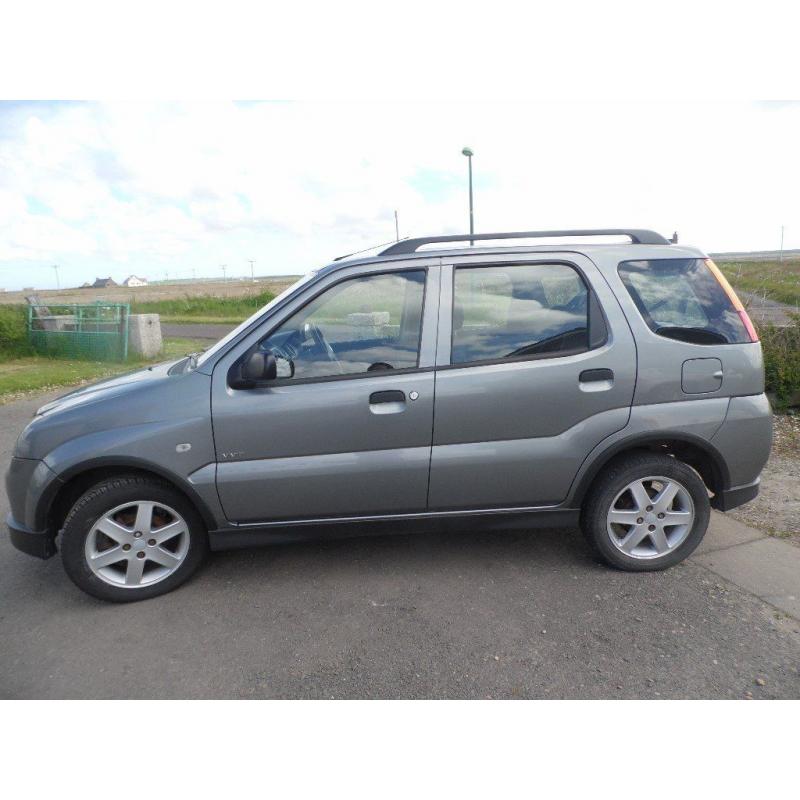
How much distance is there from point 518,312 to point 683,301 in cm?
93

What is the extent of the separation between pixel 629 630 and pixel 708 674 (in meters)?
0.40

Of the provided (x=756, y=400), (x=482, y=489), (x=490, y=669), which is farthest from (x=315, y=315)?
(x=756, y=400)

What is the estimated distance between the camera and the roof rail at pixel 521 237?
3.45 metres

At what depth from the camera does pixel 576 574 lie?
11.7 feet

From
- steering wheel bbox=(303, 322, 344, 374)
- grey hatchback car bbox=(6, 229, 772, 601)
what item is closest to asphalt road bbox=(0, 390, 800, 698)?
grey hatchback car bbox=(6, 229, 772, 601)

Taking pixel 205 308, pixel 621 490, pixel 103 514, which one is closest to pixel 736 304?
pixel 621 490

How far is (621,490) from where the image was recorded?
3.44 metres

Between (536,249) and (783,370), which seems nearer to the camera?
(536,249)

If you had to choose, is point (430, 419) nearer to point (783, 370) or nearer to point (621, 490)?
point (621, 490)

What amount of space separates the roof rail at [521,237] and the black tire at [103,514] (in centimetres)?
180

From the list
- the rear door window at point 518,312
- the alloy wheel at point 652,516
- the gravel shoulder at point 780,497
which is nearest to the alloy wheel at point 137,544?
the rear door window at point 518,312

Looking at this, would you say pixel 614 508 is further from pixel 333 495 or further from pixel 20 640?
pixel 20 640

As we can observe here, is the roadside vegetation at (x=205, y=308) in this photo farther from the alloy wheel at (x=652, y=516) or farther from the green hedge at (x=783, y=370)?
the alloy wheel at (x=652, y=516)

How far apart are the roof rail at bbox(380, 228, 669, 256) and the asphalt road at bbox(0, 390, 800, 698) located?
187cm
